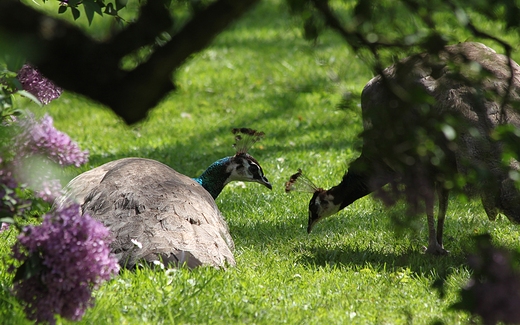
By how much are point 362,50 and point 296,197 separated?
438 cm

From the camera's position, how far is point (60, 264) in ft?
Answer: 10.4

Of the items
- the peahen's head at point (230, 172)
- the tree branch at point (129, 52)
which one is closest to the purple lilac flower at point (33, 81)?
the tree branch at point (129, 52)

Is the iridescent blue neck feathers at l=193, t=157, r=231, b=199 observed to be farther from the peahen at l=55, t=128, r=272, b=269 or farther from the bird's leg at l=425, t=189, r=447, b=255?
the bird's leg at l=425, t=189, r=447, b=255

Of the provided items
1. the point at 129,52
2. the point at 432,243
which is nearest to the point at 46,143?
the point at 129,52

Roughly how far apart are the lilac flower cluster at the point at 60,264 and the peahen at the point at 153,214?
0.97m

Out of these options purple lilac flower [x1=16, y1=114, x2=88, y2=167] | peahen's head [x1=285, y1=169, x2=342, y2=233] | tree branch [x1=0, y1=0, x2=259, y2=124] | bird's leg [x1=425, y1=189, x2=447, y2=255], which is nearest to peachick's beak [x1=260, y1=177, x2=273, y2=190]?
peahen's head [x1=285, y1=169, x2=342, y2=233]

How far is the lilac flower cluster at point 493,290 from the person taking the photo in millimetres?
2598

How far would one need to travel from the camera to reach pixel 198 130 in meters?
9.19

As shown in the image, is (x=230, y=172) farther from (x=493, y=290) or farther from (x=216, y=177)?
(x=493, y=290)

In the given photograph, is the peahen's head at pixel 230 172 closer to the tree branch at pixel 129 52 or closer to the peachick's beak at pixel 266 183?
the peachick's beak at pixel 266 183

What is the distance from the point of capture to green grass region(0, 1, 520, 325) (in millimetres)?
3934

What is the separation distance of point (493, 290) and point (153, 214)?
99.3 inches

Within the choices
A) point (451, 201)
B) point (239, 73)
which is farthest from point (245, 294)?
point (239, 73)

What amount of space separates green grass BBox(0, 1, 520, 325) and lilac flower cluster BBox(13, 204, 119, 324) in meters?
0.35
